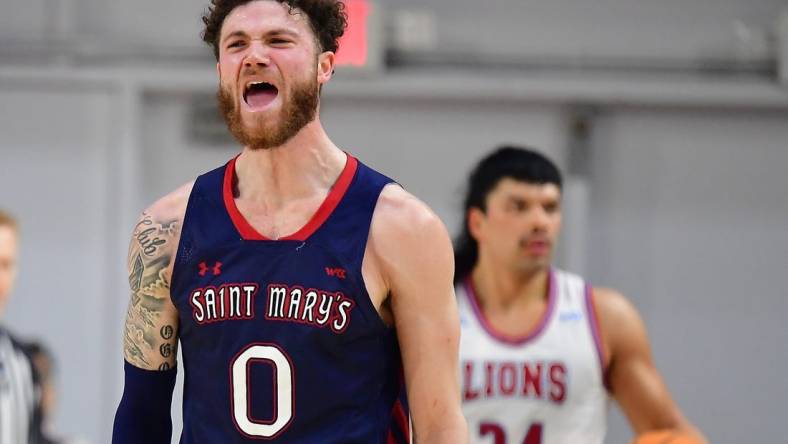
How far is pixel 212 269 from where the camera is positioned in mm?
2627

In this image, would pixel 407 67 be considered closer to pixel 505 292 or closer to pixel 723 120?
pixel 723 120

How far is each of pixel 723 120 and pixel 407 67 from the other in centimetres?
160

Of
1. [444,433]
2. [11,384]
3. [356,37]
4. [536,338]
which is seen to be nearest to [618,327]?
[536,338]

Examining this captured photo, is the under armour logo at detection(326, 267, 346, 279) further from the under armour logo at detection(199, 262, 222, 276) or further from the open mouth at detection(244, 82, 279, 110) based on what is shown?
the open mouth at detection(244, 82, 279, 110)

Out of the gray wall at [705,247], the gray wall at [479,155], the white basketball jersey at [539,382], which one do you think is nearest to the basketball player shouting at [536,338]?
the white basketball jersey at [539,382]

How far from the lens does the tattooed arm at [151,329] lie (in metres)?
2.71

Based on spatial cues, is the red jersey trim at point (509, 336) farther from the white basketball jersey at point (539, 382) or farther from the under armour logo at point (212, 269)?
the under armour logo at point (212, 269)

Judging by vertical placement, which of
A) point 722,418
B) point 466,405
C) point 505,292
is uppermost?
point 505,292

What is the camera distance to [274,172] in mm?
2682

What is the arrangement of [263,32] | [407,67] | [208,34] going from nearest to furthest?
[263,32]
[208,34]
[407,67]

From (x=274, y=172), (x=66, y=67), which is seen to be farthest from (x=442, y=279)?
(x=66, y=67)

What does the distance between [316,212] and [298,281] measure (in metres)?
0.15

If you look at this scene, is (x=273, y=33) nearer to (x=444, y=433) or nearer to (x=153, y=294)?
(x=153, y=294)

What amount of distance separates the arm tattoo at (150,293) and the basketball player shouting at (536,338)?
1.88m
